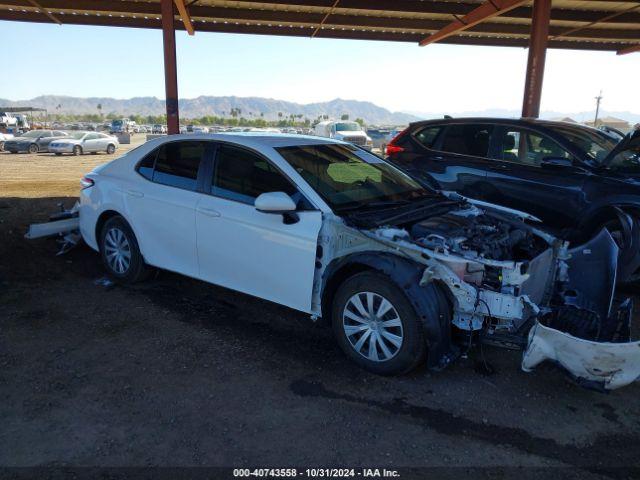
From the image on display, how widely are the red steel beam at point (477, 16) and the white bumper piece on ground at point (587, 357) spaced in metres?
9.47

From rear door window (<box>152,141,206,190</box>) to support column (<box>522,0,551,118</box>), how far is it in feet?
31.1

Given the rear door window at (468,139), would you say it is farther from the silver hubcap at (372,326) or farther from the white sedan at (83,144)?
the white sedan at (83,144)

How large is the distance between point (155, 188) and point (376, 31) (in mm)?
11345

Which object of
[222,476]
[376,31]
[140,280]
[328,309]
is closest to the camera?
[222,476]

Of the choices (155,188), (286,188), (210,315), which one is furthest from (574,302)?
(155,188)

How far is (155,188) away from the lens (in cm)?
482

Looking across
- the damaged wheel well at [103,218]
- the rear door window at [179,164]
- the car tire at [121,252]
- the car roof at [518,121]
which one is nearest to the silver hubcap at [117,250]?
the car tire at [121,252]

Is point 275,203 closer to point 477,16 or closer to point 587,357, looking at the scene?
point 587,357

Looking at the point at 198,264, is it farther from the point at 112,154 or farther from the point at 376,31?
the point at 112,154

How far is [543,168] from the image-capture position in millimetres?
5934

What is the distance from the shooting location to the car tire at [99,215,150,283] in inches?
202

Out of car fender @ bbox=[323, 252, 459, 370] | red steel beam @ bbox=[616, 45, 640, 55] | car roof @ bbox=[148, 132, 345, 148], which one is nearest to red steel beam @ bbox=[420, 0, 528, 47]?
red steel beam @ bbox=[616, 45, 640, 55]

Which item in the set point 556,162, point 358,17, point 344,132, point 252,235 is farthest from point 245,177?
point 344,132

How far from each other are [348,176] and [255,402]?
217cm
